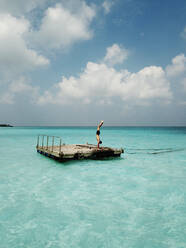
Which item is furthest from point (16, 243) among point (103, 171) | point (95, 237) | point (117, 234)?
point (103, 171)

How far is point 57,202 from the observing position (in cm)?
796

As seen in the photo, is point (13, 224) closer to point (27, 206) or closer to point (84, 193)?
point (27, 206)

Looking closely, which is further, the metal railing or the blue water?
the metal railing

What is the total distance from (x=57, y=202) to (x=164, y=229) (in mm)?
4364

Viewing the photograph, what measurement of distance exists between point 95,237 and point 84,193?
3497mm

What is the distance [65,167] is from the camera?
46.4 ft

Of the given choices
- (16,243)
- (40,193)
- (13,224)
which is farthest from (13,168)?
(16,243)

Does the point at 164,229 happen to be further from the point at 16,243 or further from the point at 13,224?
the point at 13,224

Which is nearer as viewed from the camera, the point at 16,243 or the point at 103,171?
the point at 16,243

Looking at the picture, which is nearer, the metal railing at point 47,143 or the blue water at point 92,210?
A: the blue water at point 92,210

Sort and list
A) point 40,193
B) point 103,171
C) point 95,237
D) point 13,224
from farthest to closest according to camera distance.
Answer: point 103,171 < point 40,193 < point 13,224 < point 95,237

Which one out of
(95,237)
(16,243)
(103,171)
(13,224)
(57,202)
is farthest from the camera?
(103,171)

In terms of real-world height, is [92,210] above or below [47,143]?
below

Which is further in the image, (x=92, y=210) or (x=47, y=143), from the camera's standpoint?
(x=47, y=143)
